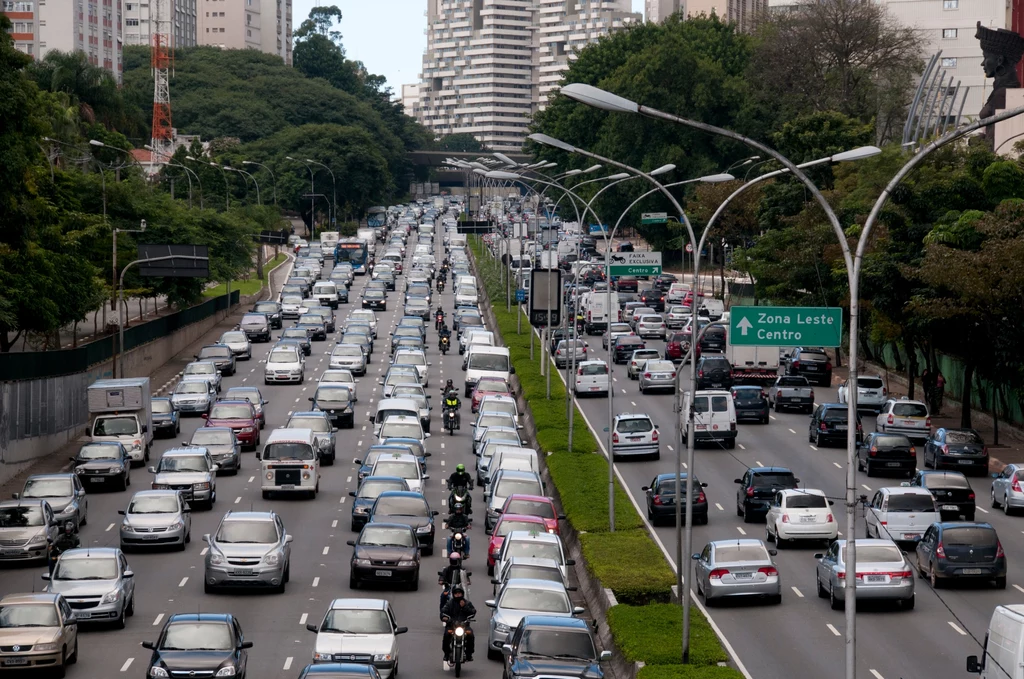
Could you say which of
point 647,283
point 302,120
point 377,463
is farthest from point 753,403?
point 302,120

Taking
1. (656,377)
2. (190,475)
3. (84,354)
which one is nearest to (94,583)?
(190,475)

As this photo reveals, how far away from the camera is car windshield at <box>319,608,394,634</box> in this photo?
79.6 ft

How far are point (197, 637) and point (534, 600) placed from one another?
19.5 feet

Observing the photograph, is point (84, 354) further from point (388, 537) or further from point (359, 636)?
point (359, 636)

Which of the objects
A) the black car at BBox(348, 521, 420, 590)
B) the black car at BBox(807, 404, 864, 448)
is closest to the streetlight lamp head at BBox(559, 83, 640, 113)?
the black car at BBox(348, 521, 420, 590)

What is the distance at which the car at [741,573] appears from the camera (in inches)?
1183

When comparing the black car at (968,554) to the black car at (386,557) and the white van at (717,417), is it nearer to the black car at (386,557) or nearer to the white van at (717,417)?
the black car at (386,557)

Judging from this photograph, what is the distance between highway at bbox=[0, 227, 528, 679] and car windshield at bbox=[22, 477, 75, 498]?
3.83 ft

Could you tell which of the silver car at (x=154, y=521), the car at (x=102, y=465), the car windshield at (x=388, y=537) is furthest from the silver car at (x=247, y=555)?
the car at (x=102, y=465)

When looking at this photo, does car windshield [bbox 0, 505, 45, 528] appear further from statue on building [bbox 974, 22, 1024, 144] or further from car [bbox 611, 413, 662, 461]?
statue on building [bbox 974, 22, 1024, 144]

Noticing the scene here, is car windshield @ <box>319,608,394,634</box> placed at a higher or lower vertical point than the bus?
lower

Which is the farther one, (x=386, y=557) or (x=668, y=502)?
(x=668, y=502)

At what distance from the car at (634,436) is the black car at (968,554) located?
17742mm

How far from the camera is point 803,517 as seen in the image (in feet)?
117
